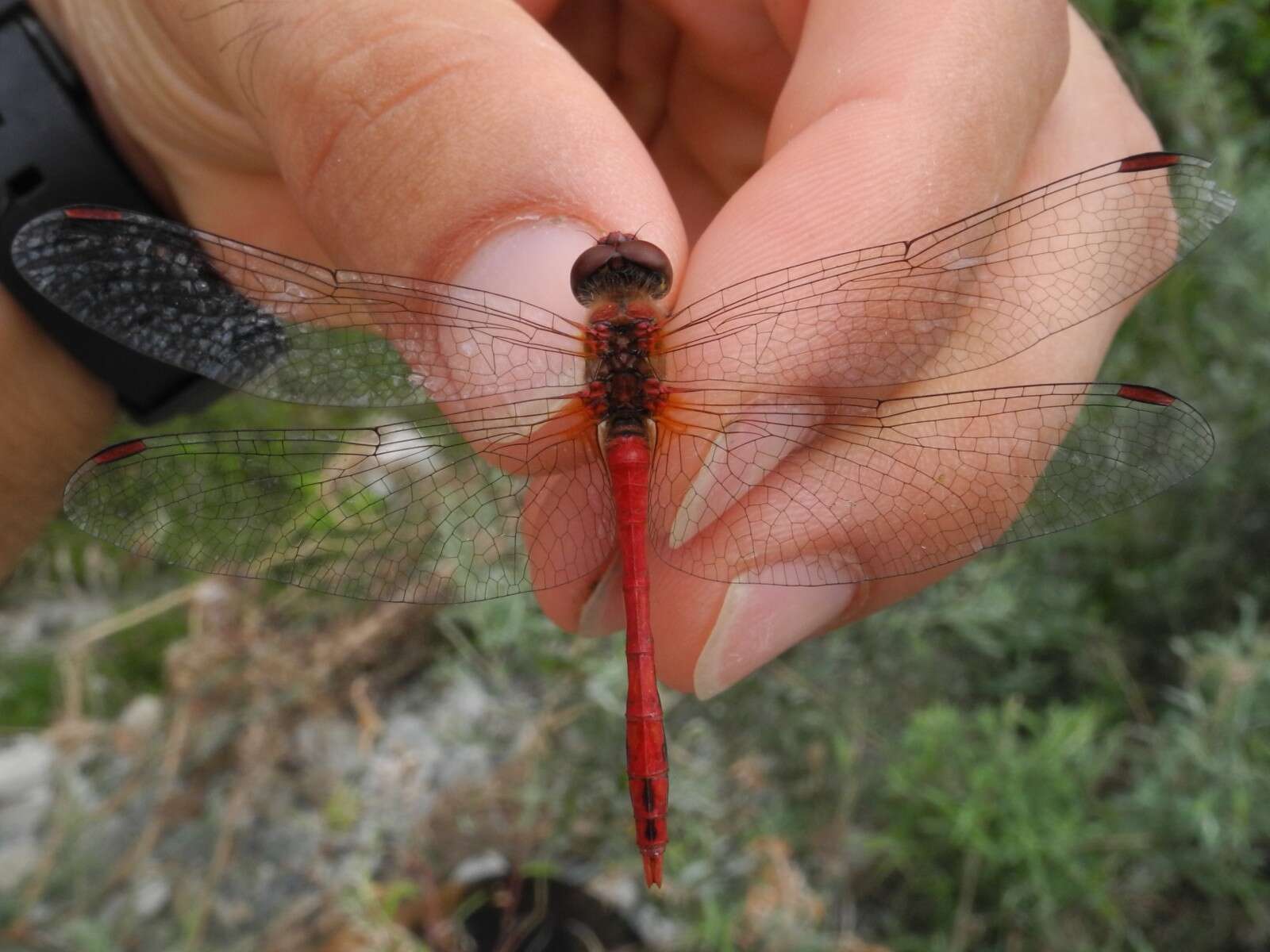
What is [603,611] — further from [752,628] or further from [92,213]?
[92,213]

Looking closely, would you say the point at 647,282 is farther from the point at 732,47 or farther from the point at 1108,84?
the point at 1108,84

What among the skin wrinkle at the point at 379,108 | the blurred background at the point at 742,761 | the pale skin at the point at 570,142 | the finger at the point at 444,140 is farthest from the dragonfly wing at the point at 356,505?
the blurred background at the point at 742,761

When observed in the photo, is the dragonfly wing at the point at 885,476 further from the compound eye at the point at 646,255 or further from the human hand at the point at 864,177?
the compound eye at the point at 646,255

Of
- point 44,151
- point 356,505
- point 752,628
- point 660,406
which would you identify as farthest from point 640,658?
point 44,151

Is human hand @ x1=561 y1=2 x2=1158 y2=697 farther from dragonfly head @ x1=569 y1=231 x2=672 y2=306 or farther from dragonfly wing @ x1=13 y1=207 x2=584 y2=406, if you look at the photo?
dragonfly wing @ x1=13 y1=207 x2=584 y2=406

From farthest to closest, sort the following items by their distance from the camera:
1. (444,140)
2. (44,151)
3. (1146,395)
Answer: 1. (44,151)
2. (1146,395)
3. (444,140)

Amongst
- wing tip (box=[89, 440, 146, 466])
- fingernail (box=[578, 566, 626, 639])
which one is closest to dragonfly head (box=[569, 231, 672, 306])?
fingernail (box=[578, 566, 626, 639])
